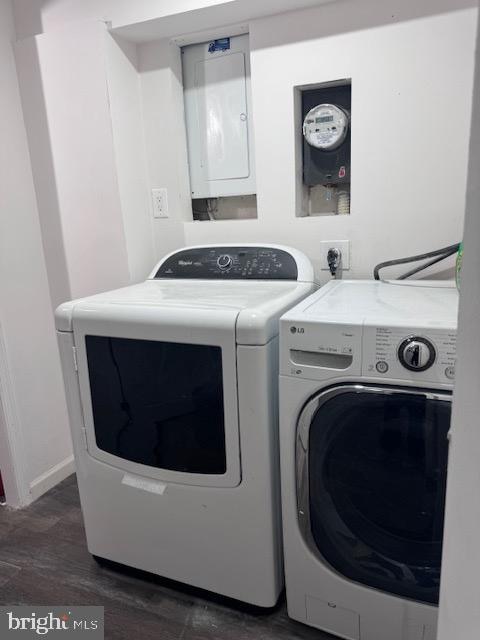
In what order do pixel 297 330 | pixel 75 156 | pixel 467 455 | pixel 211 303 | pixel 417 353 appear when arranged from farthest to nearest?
pixel 75 156 → pixel 211 303 → pixel 297 330 → pixel 417 353 → pixel 467 455

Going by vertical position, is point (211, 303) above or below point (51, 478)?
above

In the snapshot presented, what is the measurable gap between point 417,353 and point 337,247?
2.64 feet

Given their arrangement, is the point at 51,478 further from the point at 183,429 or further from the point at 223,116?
the point at 223,116

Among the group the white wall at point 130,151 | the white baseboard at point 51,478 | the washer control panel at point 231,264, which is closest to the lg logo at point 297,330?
the washer control panel at point 231,264

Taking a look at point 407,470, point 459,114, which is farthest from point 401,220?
point 407,470

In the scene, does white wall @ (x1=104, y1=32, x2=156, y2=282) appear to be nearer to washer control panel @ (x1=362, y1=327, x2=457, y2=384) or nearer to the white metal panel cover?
the white metal panel cover

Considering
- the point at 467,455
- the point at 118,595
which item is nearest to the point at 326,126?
the point at 467,455

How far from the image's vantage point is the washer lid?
106 cm

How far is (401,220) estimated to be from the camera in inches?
60.7

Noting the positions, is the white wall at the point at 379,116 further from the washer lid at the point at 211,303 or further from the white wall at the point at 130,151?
the washer lid at the point at 211,303

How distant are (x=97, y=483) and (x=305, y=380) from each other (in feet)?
2.63

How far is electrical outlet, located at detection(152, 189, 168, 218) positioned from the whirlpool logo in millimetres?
1475

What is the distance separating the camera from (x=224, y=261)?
1635 millimetres

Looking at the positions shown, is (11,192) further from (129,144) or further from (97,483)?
(97,483)
